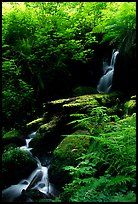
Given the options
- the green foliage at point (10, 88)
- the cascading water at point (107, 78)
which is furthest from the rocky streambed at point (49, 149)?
the cascading water at point (107, 78)

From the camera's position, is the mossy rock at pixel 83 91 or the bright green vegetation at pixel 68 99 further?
the mossy rock at pixel 83 91

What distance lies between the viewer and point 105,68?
1041cm

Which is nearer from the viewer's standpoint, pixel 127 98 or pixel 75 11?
pixel 127 98

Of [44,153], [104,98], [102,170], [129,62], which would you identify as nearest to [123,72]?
[129,62]

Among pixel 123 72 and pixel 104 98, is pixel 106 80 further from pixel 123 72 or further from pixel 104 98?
pixel 104 98

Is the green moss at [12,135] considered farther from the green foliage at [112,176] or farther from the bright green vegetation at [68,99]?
the green foliage at [112,176]

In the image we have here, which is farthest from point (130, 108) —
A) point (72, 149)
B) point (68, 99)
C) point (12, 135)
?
point (12, 135)

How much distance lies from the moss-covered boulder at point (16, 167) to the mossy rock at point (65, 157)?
0.97 metres

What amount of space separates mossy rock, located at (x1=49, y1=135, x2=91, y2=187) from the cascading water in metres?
4.58

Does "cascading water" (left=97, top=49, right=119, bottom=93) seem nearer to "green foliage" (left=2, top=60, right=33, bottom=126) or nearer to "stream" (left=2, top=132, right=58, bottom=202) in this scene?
"green foliage" (left=2, top=60, right=33, bottom=126)

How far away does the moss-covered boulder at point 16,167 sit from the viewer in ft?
19.1

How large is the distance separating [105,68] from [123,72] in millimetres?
1499

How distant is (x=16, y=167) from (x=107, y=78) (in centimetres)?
534

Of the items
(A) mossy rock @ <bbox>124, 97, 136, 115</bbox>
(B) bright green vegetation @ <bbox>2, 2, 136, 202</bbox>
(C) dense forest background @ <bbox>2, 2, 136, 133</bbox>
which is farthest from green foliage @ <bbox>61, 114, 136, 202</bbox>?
(C) dense forest background @ <bbox>2, 2, 136, 133</bbox>
